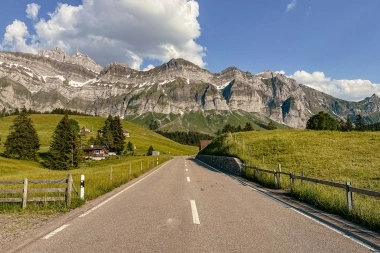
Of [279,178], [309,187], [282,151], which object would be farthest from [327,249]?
[282,151]

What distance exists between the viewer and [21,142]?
7794 cm

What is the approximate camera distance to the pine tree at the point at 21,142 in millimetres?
77250

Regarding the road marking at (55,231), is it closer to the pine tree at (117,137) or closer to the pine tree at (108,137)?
the pine tree at (108,137)

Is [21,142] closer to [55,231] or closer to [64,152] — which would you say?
[64,152]

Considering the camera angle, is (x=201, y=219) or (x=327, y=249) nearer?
(x=327, y=249)

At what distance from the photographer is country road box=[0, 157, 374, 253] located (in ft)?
21.7

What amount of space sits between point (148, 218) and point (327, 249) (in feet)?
17.6

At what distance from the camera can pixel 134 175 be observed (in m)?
26.5

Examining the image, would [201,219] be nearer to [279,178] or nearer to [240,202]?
[240,202]

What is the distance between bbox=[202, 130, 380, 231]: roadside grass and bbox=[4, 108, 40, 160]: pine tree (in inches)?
2381

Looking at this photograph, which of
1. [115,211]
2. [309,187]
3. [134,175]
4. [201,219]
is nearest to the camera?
[201,219]

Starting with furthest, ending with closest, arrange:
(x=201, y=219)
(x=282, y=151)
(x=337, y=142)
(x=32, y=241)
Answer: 1. (x=337, y=142)
2. (x=282, y=151)
3. (x=201, y=219)
4. (x=32, y=241)

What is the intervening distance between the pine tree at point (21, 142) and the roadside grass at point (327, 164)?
198ft

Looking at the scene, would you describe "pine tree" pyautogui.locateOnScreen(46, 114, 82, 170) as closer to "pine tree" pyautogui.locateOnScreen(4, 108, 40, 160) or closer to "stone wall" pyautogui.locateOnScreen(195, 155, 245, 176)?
"pine tree" pyautogui.locateOnScreen(4, 108, 40, 160)
